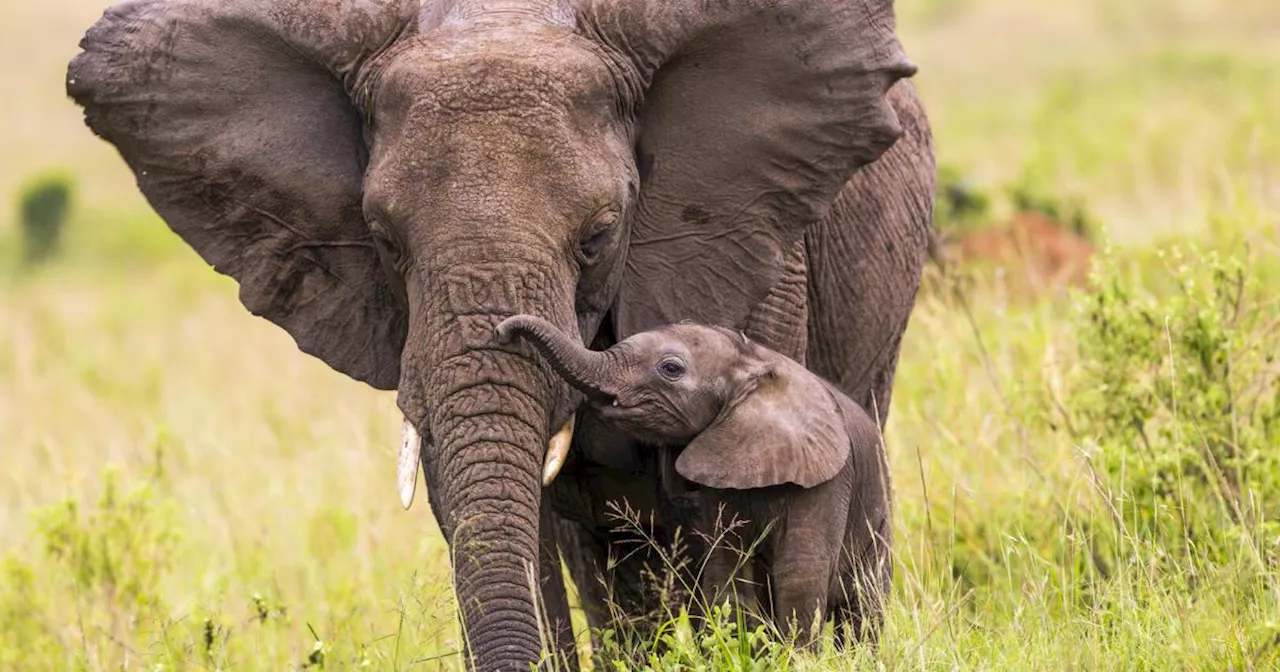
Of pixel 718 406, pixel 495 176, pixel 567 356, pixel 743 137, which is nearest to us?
pixel 567 356

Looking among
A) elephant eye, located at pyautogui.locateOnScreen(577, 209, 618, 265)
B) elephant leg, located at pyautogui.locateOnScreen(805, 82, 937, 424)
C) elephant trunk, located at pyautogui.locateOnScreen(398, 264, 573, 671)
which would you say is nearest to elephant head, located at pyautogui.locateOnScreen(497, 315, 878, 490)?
elephant trunk, located at pyautogui.locateOnScreen(398, 264, 573, 671)

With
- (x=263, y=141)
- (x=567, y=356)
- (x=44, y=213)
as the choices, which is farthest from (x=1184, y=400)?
(x=44, y=213)

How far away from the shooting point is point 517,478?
175 inches

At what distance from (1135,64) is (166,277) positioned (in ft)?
40.4

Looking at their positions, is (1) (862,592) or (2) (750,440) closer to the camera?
(2) (750,440)

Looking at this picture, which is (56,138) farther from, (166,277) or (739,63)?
(739,63)

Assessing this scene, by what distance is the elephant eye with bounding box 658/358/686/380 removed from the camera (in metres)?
4.56

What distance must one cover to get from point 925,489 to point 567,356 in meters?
1.37

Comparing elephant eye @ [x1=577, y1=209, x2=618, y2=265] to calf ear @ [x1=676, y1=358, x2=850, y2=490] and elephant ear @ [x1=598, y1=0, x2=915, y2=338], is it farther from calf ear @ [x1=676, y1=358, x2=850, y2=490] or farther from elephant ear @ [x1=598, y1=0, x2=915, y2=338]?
calf ear @ [x1=676, y1=358, x2=850, y2=490]

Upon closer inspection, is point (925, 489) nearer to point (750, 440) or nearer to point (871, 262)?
point (750, 440)

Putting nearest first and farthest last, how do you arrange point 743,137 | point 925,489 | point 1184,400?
point 743,137, point 925,489, point 1184,400

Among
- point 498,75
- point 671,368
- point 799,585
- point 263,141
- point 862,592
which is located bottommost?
point 862,592

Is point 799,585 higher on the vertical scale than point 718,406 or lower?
lower

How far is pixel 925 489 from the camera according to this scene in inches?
209
